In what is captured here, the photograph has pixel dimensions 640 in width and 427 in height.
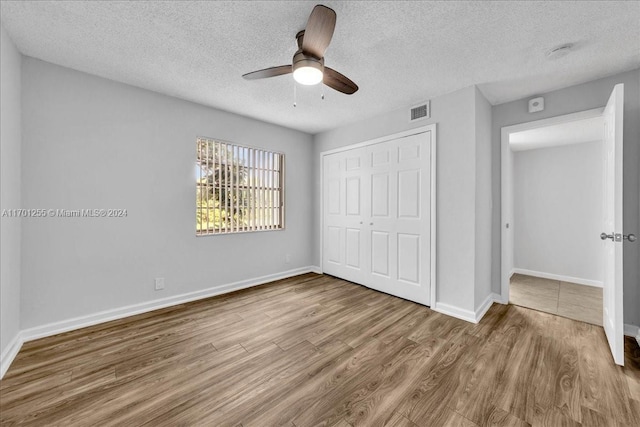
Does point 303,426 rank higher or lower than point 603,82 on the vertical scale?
lower

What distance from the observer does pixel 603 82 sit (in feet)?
8.23

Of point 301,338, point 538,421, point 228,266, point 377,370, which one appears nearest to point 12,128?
point 228,266

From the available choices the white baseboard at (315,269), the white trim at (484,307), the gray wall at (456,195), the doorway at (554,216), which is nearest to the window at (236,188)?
the white baseboard at (315,269)

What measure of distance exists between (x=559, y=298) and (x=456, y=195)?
2.17 metres

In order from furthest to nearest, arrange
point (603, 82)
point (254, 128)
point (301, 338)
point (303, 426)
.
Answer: point (254, 128), point (603, 82), point (301, 338), point (303, 426)

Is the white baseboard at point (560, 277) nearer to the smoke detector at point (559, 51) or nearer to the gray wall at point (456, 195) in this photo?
the gray wall at point (456, 195)

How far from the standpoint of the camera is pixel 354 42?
201cm

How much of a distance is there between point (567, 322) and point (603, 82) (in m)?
2.46

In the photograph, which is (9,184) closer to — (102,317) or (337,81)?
(102,317)

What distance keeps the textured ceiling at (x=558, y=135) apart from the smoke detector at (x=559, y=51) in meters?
1.05

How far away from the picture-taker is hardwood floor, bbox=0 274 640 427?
1.47 metres

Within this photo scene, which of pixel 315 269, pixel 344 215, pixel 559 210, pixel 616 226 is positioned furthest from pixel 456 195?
pixel 559 210

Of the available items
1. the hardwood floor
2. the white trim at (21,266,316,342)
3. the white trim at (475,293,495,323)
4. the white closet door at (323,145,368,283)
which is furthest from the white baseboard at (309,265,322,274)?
the white trim at (475,293,495,323)

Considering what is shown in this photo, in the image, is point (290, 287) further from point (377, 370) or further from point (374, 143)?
point (374, 143)
